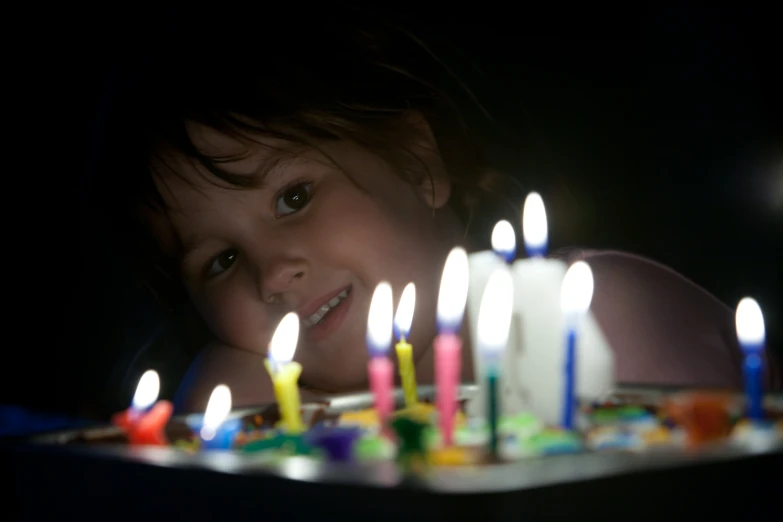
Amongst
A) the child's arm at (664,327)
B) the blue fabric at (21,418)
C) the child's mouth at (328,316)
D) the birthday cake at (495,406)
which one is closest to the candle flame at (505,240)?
the birthday cake at (495,406)

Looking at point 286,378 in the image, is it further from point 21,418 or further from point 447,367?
point 21,418

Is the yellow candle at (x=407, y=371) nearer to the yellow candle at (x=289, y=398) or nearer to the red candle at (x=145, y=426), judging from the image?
the yellow candle at (x=289, y=398)

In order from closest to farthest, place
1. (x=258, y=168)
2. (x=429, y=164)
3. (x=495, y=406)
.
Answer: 1. (x=495, y=406)
2. (x=258, y=168)
3. (x=429, y=164)

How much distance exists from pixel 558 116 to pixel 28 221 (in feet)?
3.79

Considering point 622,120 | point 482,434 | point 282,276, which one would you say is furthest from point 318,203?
point 482,434

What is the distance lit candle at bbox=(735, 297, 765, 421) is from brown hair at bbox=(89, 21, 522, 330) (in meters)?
0.88

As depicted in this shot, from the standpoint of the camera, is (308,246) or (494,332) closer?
(494,332)

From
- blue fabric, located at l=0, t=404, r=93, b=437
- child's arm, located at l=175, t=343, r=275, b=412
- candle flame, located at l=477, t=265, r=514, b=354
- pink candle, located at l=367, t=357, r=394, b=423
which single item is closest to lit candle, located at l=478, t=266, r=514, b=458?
candle flame, located at l=477, t=265, r=514, b=354

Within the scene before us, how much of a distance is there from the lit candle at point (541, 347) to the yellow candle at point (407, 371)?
0.32 ft

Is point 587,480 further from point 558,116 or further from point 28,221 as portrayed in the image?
point 28,221

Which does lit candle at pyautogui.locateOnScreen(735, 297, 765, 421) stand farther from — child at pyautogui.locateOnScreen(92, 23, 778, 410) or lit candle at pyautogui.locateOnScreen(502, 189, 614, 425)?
child at pyautogui.locateOnScreen(92, 23, 778, 410)

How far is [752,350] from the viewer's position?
2.35 feet

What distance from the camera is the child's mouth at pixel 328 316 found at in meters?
1.44

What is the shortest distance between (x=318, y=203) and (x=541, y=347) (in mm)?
789
